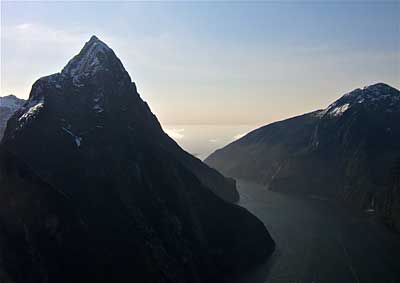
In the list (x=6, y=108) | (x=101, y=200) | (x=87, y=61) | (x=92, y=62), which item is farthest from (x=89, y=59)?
(x=6, y=108)

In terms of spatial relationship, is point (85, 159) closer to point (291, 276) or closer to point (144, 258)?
point (144, 258)

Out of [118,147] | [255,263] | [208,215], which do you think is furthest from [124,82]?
[255,263]

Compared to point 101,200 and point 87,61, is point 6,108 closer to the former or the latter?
point 87,61

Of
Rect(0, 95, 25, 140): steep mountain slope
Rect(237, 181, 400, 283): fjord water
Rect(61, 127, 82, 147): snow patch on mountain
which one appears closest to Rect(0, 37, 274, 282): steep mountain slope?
Rect(61, 127, 82, 147): snow patch on mountain

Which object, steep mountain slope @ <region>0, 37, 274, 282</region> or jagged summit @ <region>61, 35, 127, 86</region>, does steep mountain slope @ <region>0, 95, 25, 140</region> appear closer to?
jagged summit @ <region>61, 35, 127, 86</region>

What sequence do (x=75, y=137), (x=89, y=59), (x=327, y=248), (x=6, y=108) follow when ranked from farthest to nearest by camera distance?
(x=6, y=108) < (x=89, y=59) < (x=327, y=248) < (x=75, y=137)

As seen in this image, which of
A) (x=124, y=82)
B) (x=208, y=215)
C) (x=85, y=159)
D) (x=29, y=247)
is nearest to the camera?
(x=29, y=247)
